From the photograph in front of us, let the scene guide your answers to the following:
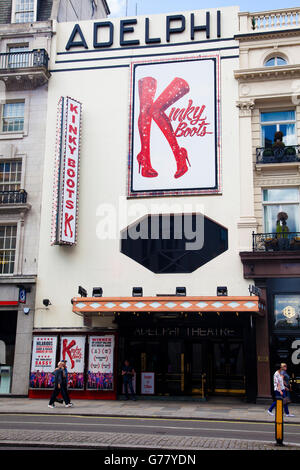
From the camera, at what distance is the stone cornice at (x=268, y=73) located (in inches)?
960

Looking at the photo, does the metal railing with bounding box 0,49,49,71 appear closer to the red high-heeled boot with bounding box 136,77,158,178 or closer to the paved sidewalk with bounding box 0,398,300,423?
the red high-heeled boot with bounding box 136,77,158,178

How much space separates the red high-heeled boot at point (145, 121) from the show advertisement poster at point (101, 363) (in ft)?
26.3

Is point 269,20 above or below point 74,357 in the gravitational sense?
above

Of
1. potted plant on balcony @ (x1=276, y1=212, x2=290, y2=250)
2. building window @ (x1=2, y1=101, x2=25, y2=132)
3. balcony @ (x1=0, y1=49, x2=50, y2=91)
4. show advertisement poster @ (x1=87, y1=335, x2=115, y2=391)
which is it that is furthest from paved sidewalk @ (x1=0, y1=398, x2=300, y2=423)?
balcony @ (x1=0, y1=49, x2=50, y2=91)

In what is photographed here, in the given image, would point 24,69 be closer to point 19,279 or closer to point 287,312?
point 19,279

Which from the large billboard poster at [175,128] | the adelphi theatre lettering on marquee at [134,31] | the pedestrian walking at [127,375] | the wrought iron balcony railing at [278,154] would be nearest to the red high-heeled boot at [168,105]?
the large billboard poster at [175,128]

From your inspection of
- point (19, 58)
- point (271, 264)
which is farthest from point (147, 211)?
point (19, 58)

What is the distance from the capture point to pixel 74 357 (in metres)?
23.4

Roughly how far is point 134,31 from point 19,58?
6.28 metres

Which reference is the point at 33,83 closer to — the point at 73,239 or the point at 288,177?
the point at 73,239

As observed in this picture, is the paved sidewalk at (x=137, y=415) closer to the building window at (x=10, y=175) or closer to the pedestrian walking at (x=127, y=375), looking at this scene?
the pedestrian walking at (x=127, y=375)

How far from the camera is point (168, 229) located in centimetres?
2416
